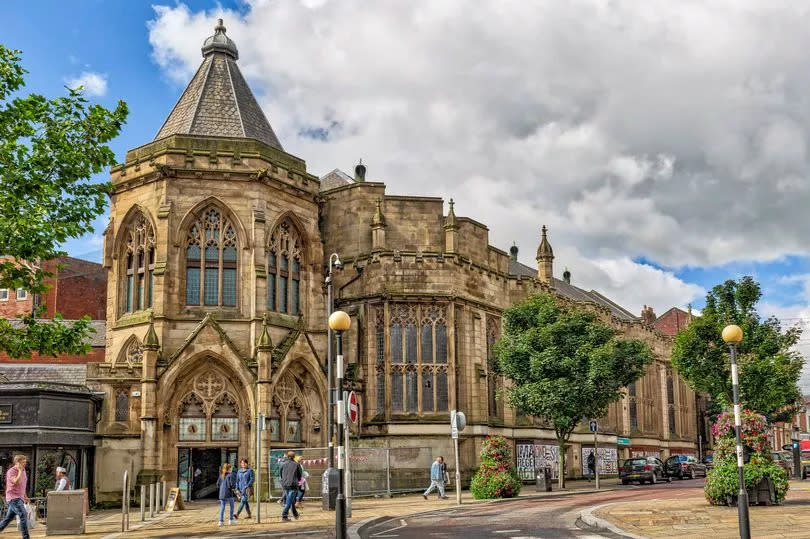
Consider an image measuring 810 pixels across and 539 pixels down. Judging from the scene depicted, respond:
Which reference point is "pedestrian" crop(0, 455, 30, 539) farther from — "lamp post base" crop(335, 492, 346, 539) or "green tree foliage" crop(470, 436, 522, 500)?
"green tree foliage" crop(470, 436, 522, 500)

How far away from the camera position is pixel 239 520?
24266mm

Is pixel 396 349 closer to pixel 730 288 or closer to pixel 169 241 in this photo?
pixel 169 241

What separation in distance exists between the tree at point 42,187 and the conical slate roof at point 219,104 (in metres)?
17.1

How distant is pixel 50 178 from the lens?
19.1 metres

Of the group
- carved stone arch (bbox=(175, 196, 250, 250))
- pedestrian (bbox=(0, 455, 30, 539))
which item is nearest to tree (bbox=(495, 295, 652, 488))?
carved stone arch (bbox=(175, 196, 250, 250))

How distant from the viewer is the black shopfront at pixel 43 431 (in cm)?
2823

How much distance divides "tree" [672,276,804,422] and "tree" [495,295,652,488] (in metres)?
4.59

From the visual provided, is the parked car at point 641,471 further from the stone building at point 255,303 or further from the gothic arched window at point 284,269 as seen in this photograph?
the gothic arched window at point 284,269

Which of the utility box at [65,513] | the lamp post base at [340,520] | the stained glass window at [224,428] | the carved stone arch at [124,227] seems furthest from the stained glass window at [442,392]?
the lamp post base at [340,520]

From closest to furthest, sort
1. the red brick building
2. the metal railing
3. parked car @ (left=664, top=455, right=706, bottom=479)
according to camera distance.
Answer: the metal railing → parked car @ (left=664, top=455, right=706, bottom=479) → the red brick building

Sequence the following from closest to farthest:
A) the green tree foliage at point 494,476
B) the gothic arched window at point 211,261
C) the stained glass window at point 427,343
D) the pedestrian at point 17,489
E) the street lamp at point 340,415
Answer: the street lamp at point 340,415 → the pedestrian at point 17,489 → the green tree foliage at point 494,476 → the gothic arched window at point 211,261 → the stained glass window at point 427,343

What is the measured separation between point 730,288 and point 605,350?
33.1 ft

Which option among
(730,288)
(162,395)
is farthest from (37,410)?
(730,288)

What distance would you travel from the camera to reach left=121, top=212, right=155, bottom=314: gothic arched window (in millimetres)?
34750
